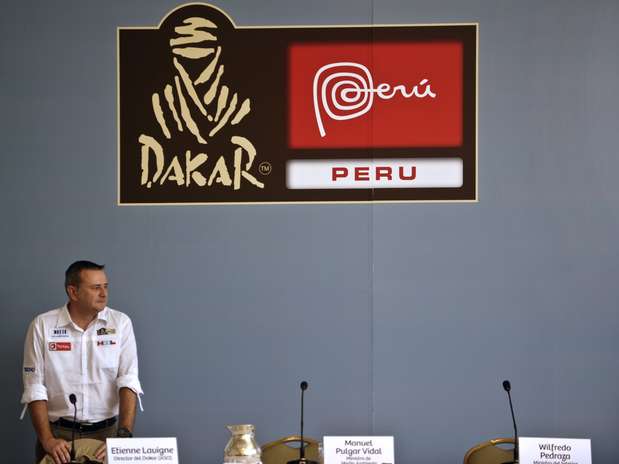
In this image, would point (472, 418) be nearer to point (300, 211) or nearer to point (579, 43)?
point (300, 211)

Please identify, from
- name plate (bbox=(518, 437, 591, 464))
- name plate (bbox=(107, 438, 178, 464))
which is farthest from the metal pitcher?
name plate (bbox=(518, 437, 591, 464))

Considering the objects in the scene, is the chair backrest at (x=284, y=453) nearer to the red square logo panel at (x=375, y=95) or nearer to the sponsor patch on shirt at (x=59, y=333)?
the sponsor patch on shirt at (x=59, y=333)

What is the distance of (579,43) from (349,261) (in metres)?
1.84

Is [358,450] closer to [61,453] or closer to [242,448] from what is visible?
[242,448]

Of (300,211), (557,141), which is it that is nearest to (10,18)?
(300,211)

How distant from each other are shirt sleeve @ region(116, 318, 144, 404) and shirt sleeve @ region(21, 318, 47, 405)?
0.39m

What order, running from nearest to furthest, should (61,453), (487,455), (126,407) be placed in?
1. (61,453)
2. (487,455)
3. (126,407)

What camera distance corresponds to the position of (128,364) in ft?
14.1

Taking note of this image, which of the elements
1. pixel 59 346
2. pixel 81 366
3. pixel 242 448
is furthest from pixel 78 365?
pixel 242 448

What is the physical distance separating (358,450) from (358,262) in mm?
1696

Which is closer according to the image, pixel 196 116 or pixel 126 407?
pixel 126 407

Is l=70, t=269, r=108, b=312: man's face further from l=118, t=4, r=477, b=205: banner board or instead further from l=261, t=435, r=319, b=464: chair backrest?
l=261, t=435, r=319, b=464: chair backrest

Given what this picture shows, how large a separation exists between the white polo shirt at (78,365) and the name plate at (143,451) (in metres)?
1.06

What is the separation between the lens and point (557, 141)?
15.5 ft
